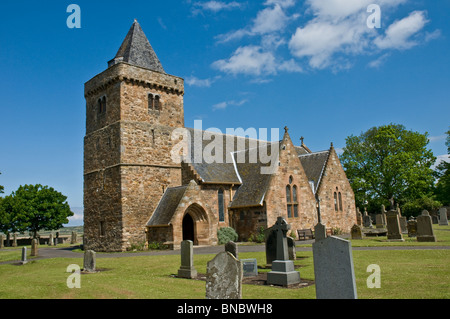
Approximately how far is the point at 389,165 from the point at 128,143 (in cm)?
3592

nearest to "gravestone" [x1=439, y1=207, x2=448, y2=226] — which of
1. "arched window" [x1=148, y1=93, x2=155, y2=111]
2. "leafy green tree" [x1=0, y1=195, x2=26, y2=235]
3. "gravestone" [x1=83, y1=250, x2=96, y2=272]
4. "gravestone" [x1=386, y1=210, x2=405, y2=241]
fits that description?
"gravestone" [x1=386, y1=210, x2=405, y2=241]

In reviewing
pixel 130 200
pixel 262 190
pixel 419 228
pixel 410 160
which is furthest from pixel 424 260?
pixel 410 160

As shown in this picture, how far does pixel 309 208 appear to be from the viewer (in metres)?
32.5

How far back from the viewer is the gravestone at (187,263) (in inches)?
532

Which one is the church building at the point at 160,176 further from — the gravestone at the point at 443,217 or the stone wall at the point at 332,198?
the gravestone at the point at 443,217

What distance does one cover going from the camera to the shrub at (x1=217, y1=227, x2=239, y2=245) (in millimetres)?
28906

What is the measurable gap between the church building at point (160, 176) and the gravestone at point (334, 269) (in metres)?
19.6

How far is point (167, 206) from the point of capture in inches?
1121

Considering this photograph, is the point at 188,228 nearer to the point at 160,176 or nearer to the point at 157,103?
the point at 160,176

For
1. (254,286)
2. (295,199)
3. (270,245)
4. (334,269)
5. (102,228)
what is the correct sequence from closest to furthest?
1. (334,269)
2. (254,286)
3. (270,245)
4. (102,228)
5. (295,199)

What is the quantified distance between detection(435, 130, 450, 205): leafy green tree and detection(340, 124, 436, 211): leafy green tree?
2795mm

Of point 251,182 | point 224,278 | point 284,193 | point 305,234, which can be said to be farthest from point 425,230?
point 224,278

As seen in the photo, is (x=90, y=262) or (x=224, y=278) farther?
(x=90, y=262)
